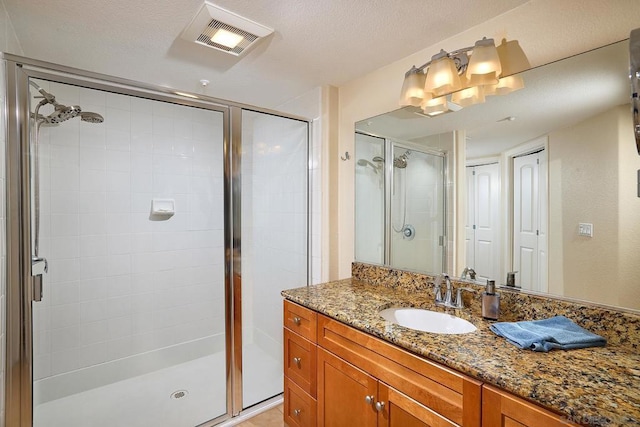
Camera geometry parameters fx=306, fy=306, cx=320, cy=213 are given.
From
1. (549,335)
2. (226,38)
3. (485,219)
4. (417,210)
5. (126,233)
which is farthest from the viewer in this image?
(126,233)

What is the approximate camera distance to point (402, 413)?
108 centimetres

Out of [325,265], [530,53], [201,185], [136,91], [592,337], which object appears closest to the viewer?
[592,337]

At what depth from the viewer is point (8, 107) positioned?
1323 millimetres

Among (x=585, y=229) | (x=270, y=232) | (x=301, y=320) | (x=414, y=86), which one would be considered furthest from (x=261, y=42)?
(x=585, y=229)

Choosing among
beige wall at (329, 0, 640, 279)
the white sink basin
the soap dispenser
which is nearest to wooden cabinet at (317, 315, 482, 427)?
the white sink basin

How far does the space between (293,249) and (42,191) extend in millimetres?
1676

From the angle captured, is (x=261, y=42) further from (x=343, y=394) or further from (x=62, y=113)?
(x=343, y=394)

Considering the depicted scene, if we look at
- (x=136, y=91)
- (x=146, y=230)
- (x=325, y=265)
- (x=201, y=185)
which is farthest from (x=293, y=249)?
(x=136, y=91)

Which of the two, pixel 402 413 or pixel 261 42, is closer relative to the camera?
pixel 402 413

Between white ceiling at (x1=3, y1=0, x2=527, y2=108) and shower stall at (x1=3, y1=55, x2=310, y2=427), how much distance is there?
23cm

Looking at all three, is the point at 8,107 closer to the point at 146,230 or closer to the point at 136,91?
the point at 136,91

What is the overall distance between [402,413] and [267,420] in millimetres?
1216

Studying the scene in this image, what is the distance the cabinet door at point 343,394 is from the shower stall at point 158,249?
0.81 meters

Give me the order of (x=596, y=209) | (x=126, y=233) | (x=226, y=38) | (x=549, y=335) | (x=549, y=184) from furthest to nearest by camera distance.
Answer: (x=126, y=233) < (x=226, y=38) < (x=549, y=184) < (x=596, y=209) < (x=549, y=335)
